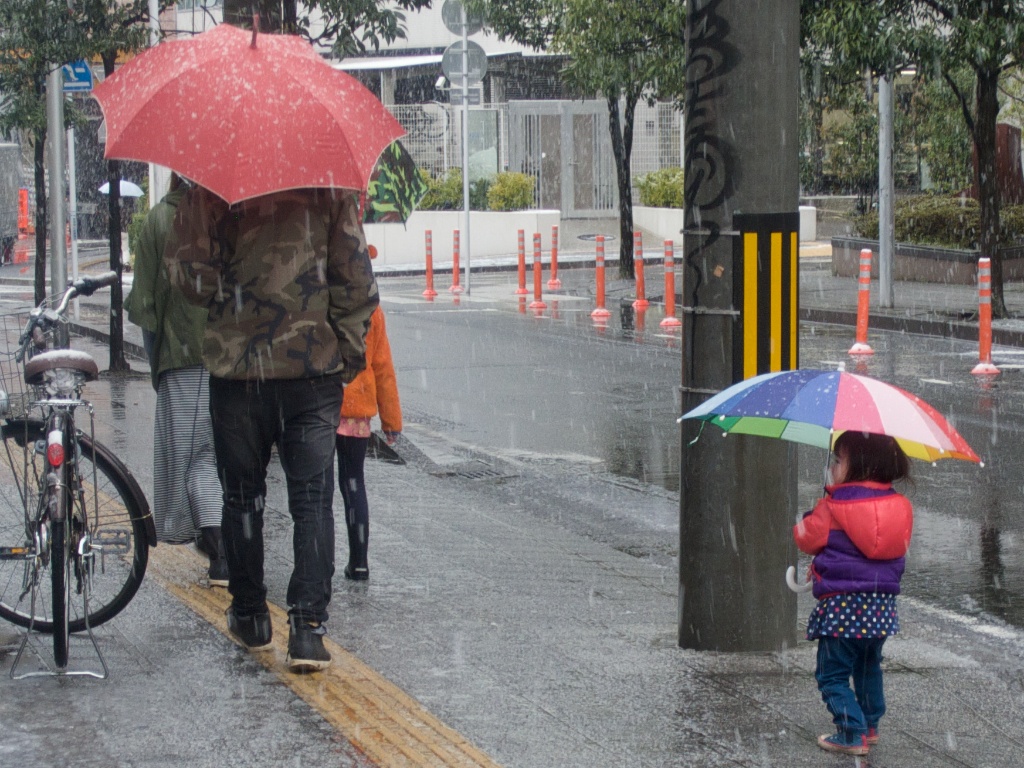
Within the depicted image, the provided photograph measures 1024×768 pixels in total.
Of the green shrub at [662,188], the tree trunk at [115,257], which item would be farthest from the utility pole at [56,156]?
the green shrub at [662,188]

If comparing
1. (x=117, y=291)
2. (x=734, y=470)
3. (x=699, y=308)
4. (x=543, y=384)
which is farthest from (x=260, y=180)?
(x=117, y=291)

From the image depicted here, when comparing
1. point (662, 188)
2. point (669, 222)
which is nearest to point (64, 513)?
point (669, 222)

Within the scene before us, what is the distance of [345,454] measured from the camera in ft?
21.9

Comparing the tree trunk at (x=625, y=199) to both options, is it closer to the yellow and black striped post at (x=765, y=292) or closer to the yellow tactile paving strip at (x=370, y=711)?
the yellow tactile paving strip at (x=370, y=711)

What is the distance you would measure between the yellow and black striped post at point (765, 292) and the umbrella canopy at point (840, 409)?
2.23ft

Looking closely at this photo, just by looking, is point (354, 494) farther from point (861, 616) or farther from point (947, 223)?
point (947, 223)

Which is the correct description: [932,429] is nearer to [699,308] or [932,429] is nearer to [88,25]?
[699,308]

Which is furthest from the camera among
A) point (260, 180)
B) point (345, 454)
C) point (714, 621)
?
point (345, 454)

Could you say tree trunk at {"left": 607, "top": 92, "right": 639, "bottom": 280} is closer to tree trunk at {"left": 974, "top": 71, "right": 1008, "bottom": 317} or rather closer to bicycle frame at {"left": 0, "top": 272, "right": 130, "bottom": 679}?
tree trunk at {"left": 974, "top": 71, "right": 1008, "bottom": 317}

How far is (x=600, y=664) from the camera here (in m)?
5.45

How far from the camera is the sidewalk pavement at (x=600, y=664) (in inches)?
183

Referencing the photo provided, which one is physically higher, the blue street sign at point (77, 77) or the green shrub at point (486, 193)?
the blue street sign at point (77, 77)

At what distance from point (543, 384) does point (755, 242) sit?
875 cm

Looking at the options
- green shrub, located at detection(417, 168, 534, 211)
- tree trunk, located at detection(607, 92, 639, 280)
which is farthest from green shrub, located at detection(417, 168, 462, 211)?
tree trunk, located at detection(607, 92, 639, 280)
